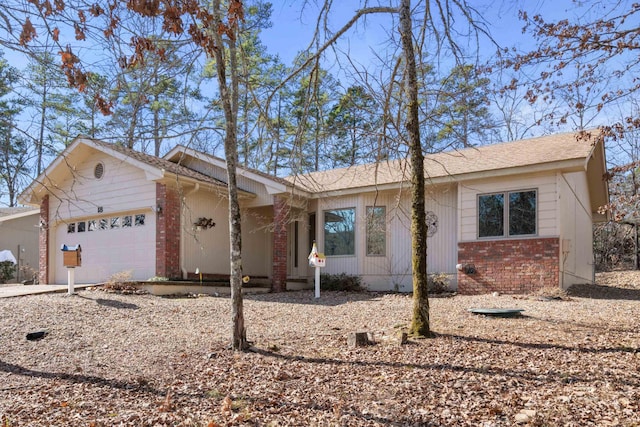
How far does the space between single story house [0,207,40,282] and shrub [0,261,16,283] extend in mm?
250

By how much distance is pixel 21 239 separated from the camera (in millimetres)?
21250

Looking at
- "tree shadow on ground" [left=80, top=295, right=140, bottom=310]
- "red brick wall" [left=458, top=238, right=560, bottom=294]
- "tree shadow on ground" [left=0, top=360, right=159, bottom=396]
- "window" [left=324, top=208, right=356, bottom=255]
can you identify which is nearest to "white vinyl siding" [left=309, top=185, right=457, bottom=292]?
"window" [left=324, top=208, right=356, bottom=255]

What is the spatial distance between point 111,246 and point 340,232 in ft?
21.4

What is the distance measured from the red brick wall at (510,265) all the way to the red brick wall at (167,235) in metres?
7.28

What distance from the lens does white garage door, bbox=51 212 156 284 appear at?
41.8 ft

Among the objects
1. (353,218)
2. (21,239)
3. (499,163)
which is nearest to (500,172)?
(499,163)

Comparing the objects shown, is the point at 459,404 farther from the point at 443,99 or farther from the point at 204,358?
the point at 443,99

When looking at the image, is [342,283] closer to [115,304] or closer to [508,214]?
[508,214]

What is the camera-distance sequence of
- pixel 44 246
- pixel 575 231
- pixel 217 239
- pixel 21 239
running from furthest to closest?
pixel 21 239
pixel 44 246
pixel 217 239
pixel 575 231

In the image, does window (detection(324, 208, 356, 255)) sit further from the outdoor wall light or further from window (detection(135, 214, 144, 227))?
window (detection(135, 214, 144, 227))

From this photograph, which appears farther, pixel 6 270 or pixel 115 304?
pixel 6 270

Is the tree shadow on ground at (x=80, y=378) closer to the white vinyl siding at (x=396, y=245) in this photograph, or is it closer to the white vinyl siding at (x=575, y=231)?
the white vinyl siding at (x=396, y=245)

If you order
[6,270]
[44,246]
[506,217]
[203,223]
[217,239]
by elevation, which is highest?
[506,217]

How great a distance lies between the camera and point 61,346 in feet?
21.9
